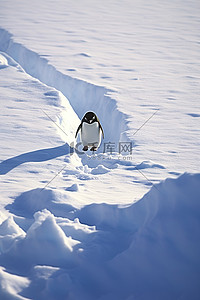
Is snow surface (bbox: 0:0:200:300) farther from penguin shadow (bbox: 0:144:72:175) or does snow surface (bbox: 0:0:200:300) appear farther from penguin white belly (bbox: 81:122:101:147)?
penguin white belly (bbox: 81:122:101:147)

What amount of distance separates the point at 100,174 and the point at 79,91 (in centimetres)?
403

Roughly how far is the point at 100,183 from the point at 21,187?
2.95 feet

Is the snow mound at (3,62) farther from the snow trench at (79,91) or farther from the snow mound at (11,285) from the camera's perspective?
the snow mound at (11,285)

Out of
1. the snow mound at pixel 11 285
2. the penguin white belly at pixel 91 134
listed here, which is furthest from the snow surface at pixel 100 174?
the penguin white belly at pixel 91 134

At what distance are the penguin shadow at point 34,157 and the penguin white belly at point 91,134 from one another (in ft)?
2.06

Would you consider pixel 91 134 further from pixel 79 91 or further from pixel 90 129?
pixel 79 91

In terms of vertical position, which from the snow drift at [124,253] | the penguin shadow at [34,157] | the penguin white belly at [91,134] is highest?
the penguin white belly at [91,134]

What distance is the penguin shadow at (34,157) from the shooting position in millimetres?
5223

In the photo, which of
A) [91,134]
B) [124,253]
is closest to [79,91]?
[91,134]

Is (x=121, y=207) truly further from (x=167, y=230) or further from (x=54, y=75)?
(x=54, y=75)

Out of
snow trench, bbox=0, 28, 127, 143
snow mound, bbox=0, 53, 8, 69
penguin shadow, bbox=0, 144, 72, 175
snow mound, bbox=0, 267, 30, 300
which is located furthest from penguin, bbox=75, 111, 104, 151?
snow mound, bbox=0, 53, 8, 69

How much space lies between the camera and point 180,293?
3.16 metres

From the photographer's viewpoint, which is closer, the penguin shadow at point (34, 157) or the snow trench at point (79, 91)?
the penguin shadow at point (34, 157)

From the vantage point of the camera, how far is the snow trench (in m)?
7.60
